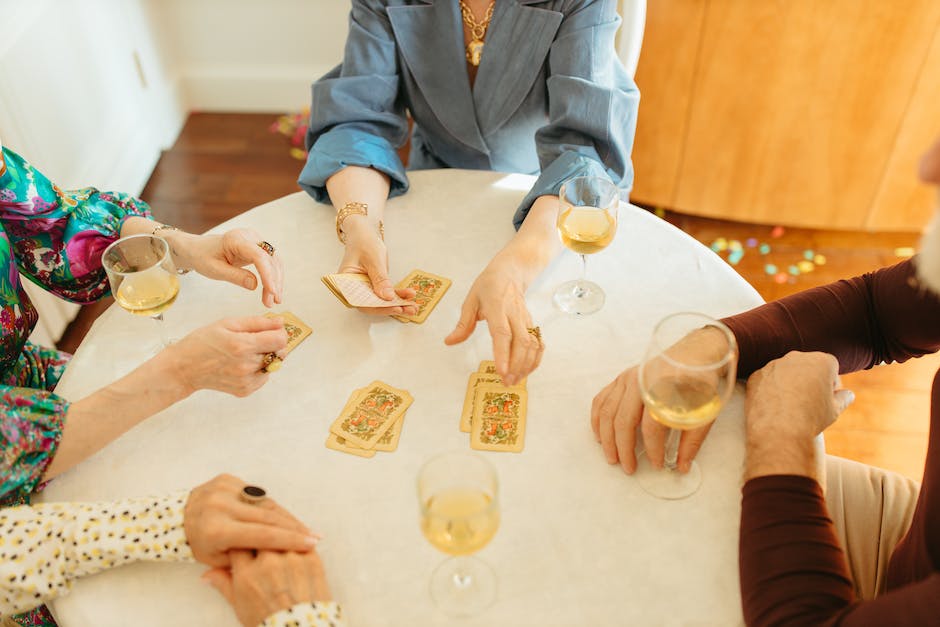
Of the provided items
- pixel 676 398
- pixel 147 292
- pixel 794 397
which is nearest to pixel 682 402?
pixel 676 398

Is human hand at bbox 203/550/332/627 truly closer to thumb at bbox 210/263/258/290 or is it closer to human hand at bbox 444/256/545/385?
human hand at bbox 444/256/545/385

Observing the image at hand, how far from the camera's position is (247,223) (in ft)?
5.67

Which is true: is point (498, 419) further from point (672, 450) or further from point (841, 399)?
point (841, 399)

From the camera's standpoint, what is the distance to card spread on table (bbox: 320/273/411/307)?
4.75 feet

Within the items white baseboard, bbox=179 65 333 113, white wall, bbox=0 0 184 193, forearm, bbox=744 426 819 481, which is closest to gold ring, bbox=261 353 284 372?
forearm, bbox=744 426 819 481

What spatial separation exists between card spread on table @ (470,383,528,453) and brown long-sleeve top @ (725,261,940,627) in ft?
1.18

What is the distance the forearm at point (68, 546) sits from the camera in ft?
3.58

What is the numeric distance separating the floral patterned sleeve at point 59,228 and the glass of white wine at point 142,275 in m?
0.20

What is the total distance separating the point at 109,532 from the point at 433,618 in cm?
47

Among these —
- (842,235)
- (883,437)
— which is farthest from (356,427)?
(842,235)

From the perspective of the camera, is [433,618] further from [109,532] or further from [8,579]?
[8,579]

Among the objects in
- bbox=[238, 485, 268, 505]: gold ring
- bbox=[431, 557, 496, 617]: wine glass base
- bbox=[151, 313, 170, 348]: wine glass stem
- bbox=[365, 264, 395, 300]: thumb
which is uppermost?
bbox=[365, 264, 395, 300]: thumb

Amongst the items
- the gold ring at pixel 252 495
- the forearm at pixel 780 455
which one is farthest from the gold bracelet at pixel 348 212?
the forearm at pixel 780 455

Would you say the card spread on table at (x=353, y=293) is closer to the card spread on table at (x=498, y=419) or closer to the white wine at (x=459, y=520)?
the card spread on table at (x=498, y=419)
